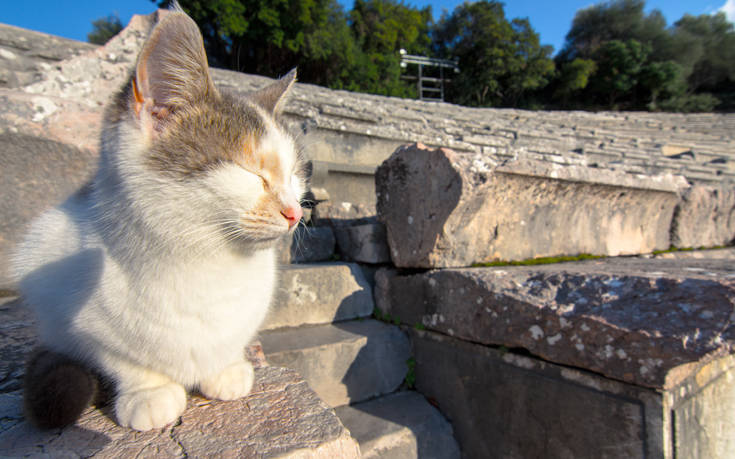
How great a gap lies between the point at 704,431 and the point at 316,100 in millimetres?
4238

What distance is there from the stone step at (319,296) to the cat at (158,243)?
965 millimetres

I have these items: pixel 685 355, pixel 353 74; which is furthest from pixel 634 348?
pixel 353 74

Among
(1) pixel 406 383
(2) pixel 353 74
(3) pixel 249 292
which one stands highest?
(2) pixel 353 74

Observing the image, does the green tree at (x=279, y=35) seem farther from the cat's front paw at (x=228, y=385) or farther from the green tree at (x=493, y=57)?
the cat's front paw at (x=228, y=385)

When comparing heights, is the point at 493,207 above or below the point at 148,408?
above

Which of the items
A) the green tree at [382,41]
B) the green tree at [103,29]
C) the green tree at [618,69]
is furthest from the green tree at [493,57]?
the green tree at [103,29]

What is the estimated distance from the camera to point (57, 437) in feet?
2.67

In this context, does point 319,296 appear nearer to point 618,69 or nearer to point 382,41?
point 382,41

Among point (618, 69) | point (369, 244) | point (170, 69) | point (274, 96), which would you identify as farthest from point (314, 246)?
point (618, 69)

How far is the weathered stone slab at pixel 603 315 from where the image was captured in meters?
1.08

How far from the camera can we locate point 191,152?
84cm

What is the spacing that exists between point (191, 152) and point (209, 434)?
2.30ft

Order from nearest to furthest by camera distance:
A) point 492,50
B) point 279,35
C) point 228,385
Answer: point 228,385
point 279,35
point 492,50

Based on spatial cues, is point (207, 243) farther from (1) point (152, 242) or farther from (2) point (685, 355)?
(2) point (685, 355)
